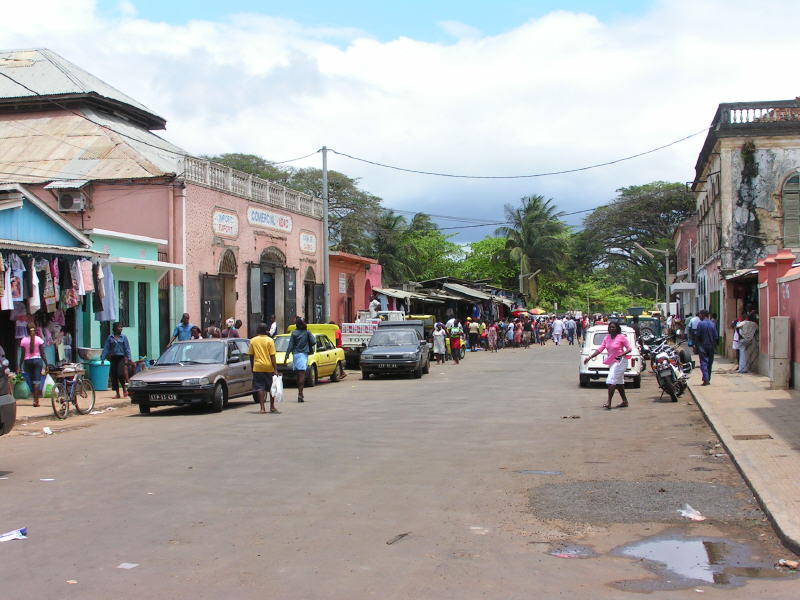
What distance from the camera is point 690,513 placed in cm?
763

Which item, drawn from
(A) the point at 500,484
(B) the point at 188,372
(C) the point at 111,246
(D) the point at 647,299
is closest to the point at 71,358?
(C) the point at 111,246

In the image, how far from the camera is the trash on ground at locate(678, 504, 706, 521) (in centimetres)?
746

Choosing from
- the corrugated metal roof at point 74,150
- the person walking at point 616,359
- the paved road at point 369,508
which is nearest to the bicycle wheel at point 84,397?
the paved road at point 369,508

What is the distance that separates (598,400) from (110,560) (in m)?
13.9

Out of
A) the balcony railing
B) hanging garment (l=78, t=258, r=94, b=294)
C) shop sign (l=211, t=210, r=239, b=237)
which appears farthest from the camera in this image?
shop sign (l=211, t=210, r=239, b=237)

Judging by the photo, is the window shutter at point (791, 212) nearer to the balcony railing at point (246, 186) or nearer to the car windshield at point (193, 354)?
the balcony railing at point (246, 186)

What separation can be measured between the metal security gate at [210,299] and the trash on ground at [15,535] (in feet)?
70.2

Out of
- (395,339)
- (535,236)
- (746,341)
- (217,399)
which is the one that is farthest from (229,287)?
(535,236)

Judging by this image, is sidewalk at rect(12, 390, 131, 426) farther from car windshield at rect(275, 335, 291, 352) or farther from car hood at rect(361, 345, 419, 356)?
car hood at rect(361, 345, 419, 356)

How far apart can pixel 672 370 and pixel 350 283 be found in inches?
1059

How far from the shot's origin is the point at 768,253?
32.3m

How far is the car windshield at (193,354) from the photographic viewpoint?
1764 centimetres

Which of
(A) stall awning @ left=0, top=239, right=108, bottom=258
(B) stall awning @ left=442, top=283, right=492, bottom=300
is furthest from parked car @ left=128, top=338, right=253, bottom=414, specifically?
(B) stall awning @ left=442, top=283, right=492, bottom=300

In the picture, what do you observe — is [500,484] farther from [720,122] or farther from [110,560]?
[720,122]
